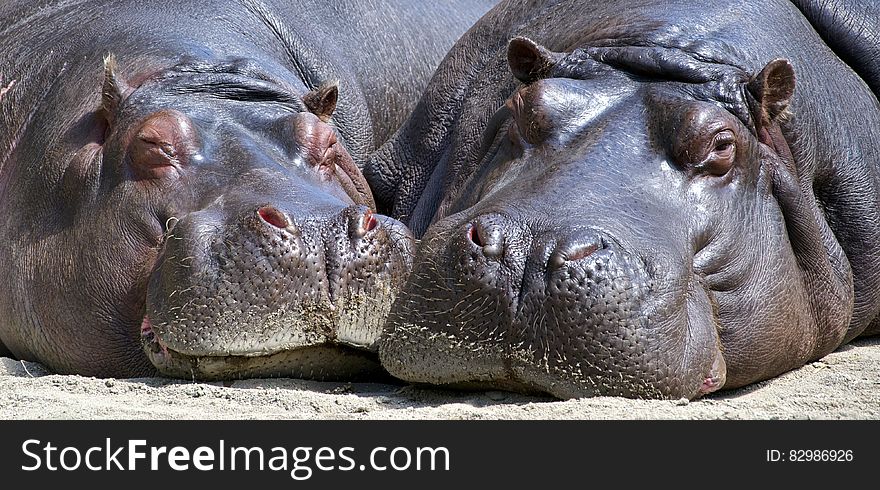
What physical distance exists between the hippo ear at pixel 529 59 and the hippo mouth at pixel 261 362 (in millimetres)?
1228

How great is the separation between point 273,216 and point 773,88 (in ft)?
5.85

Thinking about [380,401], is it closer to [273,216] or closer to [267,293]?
[267,293]

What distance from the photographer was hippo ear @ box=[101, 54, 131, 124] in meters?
5.42

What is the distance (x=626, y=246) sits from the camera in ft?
13.9

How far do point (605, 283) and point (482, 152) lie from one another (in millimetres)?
1511

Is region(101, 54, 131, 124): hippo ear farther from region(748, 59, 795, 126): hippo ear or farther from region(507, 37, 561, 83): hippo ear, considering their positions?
region(748, 59, 795, 126): hippo ear

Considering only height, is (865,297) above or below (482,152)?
below

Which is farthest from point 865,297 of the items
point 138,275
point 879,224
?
point 138,275

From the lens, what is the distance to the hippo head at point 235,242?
15.3 feet

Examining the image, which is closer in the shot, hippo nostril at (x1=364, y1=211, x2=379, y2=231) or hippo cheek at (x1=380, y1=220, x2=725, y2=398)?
hippo cheek at (x1=380, y1=220, x2=725, y2=398)

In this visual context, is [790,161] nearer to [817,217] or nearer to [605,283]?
[817,217]

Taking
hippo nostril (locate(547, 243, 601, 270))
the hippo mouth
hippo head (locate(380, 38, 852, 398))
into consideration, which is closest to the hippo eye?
hippo head (locate(380, 38, 852, 398))

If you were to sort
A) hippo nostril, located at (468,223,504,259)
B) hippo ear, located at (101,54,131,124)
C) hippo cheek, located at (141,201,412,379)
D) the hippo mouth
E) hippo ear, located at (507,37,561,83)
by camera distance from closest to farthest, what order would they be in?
hippo nostril, located at (468,223,504,259), hippo cheek, located at (141,201,412,379), the hippo mouth, hippo ear, located at (507,37,561,83), hippo ear, located at (101,54,131,124)

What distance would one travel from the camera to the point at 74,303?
5.11 metres
